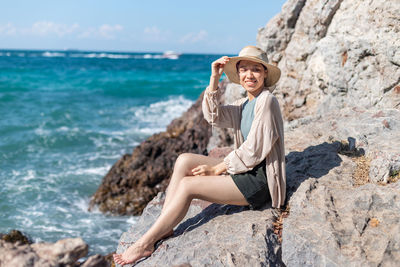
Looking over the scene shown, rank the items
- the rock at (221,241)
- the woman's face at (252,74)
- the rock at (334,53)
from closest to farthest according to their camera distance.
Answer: the rock at (221,241)
the woman's face at (252,74)
the rock at (334,53)

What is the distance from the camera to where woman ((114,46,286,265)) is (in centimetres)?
412

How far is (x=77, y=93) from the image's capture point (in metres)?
32.4

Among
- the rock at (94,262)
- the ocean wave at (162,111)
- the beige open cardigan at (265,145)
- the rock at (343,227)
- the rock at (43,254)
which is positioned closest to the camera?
the rock at (43,254)

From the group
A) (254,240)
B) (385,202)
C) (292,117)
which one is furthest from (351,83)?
(254,240)

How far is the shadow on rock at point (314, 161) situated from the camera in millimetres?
4844

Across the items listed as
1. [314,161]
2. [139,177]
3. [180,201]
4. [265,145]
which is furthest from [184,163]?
[139,177]

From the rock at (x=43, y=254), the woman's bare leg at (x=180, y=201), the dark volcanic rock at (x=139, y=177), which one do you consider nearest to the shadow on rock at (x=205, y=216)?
the woman's bare leg at (x=180, y=201)

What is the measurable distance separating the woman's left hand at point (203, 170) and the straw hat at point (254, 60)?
46.0 inches

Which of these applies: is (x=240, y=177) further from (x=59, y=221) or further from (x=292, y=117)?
(x=59, y=221)

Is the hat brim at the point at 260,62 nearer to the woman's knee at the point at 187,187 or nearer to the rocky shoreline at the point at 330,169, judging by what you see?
the rocky shoreline at the point at 330,169

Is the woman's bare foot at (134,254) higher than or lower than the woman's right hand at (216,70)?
lower

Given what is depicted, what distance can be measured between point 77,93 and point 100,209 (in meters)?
24.4

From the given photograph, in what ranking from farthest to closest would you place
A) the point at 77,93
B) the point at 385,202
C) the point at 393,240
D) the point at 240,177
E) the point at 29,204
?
1. the point at 77,93
2. the point at 29,204
3. the point at 240,177
4. the point at 385,202
5. the point at 393,240

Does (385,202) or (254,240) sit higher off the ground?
(385,202)
